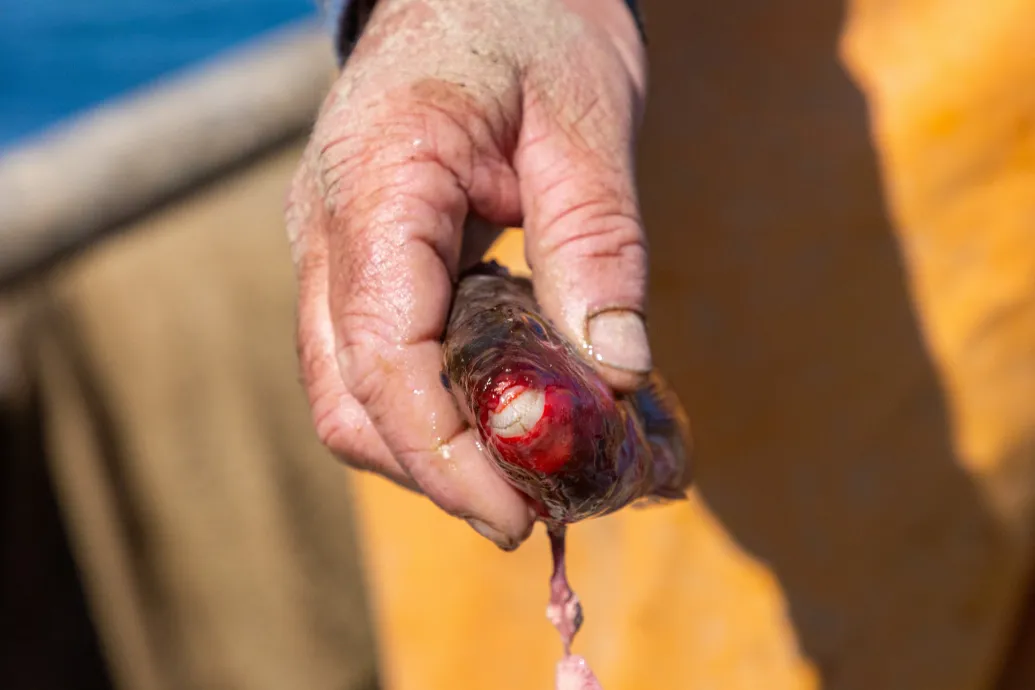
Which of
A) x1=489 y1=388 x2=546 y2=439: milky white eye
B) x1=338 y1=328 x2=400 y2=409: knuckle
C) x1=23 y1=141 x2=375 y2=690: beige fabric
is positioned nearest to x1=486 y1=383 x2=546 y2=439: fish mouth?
x1=489 y1=388 x2=546 y2=439: milky white eye

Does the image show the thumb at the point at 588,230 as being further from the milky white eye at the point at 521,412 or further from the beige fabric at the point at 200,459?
the beige fabric at the point at 200,459

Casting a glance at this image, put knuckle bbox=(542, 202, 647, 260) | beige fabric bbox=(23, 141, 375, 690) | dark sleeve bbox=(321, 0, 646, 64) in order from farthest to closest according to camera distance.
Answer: beige fabric bbox=(23, 141, 375, 690) → dark sleeve bbox=(321, 0, 646, 64) → knuckle bbox=(542, 202, 647, 260)

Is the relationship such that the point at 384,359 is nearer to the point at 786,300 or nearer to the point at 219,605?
the point at 786,300

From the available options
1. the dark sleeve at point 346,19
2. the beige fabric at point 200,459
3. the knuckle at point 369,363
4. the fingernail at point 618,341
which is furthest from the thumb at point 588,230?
the beige fabric at point 200,459

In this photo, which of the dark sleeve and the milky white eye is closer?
the milky white eye

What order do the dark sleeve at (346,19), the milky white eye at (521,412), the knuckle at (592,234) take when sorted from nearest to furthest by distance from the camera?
1. the milky white eye at (521,412)
2. the knuckle at (592,234)
3. the dark sleeve at (346,19)

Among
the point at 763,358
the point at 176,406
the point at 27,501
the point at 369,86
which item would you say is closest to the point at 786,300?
the point at 763,358

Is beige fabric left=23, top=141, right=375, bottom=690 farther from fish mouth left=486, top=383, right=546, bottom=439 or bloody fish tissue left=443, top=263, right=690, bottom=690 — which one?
fish mouth left=486, top=383, right=546, bottom=439
